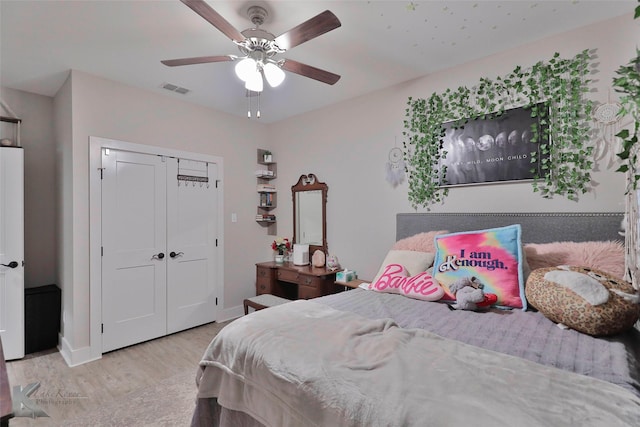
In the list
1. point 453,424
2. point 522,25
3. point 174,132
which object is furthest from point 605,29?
point 174,132

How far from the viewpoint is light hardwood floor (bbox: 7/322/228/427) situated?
2158 millimetres

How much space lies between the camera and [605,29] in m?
2.09

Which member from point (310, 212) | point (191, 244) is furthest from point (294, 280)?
point (191, 244)

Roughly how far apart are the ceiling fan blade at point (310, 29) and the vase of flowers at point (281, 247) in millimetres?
2573

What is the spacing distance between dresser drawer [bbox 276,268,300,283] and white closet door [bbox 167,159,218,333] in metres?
0.85

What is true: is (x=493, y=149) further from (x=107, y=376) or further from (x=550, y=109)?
(x=107, y=376)

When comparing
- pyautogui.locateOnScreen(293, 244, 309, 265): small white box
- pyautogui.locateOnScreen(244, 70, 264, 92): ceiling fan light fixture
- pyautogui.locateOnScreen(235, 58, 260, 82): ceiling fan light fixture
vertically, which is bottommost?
pyautogui.locateOnScreen(293, 244, 309, 265): small white box

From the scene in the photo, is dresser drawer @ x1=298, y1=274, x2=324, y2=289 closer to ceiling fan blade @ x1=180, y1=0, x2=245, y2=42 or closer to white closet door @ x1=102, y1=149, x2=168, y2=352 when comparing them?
white closet door @ x1=102, y1=149, x2=168, y2=352

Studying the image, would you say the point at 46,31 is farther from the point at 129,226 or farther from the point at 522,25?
the point at 522,25

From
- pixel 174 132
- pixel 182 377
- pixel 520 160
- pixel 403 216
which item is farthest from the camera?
pixel 174 132

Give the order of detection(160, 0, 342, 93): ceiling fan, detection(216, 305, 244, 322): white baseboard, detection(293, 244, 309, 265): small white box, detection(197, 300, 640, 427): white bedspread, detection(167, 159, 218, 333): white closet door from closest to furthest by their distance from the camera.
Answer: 1. detection(197, 300, 640, 427): white bedspread
2. detection(160, 0, 342, 93): ceiling fan
3. detection(167, 159, 218, 333): white closet door
4. detection(293, 244, 309, 265): small white box
5. detection(216, 305, 244, 322): white baseboard

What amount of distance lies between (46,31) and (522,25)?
3339 mm

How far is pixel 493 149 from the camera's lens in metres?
2.53

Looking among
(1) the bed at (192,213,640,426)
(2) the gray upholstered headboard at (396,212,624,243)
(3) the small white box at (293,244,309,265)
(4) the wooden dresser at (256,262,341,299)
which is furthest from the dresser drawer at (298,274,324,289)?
(1) the bed at (192,213,640,426)
